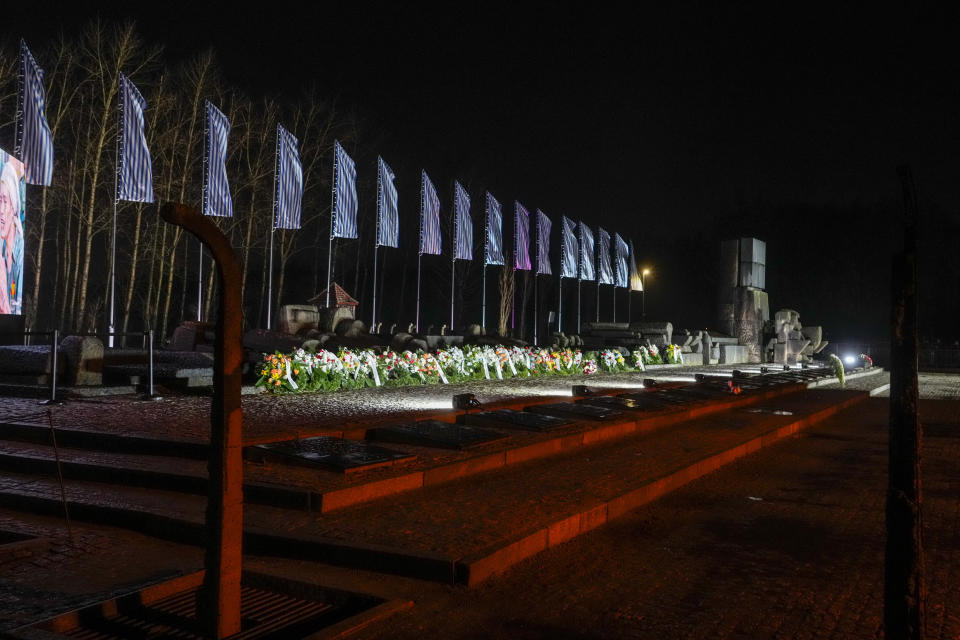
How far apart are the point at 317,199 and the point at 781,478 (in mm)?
26836

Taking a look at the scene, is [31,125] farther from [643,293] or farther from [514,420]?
[643,293]

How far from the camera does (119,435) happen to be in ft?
22.7

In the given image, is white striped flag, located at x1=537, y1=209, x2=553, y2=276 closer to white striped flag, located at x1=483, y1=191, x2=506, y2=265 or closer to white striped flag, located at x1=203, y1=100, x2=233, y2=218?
white striped flag, located at x1=483, y1=191, x2=506, y2=265

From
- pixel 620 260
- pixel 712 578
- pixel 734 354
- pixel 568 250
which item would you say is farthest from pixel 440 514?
pixel 620 260

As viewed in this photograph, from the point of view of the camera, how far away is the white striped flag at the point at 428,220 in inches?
890

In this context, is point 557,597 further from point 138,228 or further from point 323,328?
point 138,228

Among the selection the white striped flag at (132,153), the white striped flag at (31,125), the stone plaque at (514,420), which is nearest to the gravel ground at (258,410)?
the stone plaque at (514,420)

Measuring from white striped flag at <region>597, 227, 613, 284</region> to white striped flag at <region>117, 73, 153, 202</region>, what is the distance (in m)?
20.3

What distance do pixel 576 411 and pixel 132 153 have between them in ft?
40.4

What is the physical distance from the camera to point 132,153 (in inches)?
666

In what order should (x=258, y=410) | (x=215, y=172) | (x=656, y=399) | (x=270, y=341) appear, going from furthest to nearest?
(x=215, y=172)
(x=270, y=341)
(x=656, y=399)
(x=258, y=410)

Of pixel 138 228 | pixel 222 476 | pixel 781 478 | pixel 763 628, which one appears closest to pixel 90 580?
pixel 222 476

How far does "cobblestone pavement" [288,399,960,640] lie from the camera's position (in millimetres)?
3611

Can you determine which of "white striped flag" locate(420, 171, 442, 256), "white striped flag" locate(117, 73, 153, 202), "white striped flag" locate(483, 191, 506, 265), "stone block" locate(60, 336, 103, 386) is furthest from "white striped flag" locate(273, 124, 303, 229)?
"stone block" locate(60, 336, 103, 386)
